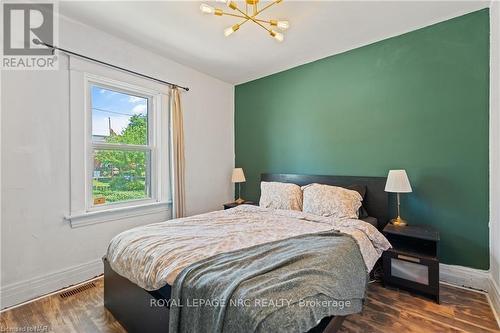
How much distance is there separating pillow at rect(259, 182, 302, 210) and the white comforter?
11.3 inches

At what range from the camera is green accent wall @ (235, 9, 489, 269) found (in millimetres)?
2283

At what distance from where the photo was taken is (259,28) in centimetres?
255

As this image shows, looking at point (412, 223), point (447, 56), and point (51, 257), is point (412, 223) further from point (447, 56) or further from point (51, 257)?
point (51, 257)

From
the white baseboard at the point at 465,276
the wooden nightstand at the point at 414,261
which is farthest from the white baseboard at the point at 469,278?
the wooden nightstand at the point at 414,261

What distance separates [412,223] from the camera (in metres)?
2.57

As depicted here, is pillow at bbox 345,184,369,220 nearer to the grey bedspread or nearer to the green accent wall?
the green accent wall

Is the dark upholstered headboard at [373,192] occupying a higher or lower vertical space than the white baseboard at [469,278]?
higher

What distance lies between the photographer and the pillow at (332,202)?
2473 mm

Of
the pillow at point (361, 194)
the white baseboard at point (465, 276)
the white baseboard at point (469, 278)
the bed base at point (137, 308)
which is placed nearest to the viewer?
the bed base at point (137, 308)

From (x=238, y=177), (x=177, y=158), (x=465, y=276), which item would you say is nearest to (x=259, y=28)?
(x=177, y=158)

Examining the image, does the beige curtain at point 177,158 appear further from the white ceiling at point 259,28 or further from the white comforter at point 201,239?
the white comforter at point 201,239

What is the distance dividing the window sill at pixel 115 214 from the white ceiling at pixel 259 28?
199 centimetres

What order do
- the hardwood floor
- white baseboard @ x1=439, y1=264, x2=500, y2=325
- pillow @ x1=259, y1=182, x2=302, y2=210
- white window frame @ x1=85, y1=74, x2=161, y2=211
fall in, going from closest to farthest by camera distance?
the hardwood floor → white baseboard @ x1=439, y1=264, x2=500, y2=325 → white window frame @ x1=85, y1=74, x2=161, y2=211 → pillow @ x1=259, y1=182, x2=302, y2=210

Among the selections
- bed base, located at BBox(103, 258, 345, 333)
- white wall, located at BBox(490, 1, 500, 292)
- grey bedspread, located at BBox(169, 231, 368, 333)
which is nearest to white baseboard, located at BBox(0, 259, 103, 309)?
bed base, located at BBox(103, 258, 345, 333)
